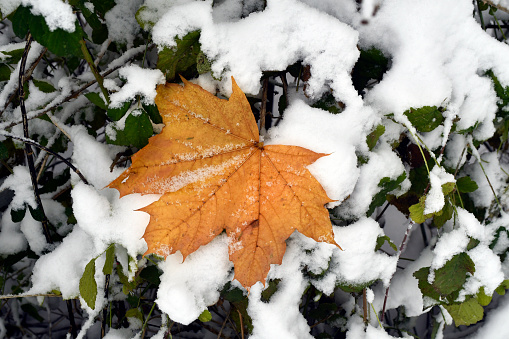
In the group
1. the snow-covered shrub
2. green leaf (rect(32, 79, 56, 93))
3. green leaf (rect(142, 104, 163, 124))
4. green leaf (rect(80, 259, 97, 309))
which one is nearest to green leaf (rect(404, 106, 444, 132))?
the snow-covered shrub

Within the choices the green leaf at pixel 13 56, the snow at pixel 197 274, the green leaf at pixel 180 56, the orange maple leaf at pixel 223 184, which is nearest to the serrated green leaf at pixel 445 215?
the orange maple leaf at pixel 223 184

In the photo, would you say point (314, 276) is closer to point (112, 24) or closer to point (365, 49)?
point (365, 49)

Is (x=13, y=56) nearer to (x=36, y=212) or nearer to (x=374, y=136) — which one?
(x=36, y=212)

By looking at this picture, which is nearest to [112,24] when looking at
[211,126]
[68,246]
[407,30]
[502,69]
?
[211,126]

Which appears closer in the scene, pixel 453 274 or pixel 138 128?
pixel 138 128

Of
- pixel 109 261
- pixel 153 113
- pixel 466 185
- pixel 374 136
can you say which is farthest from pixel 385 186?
pixel 109 261
